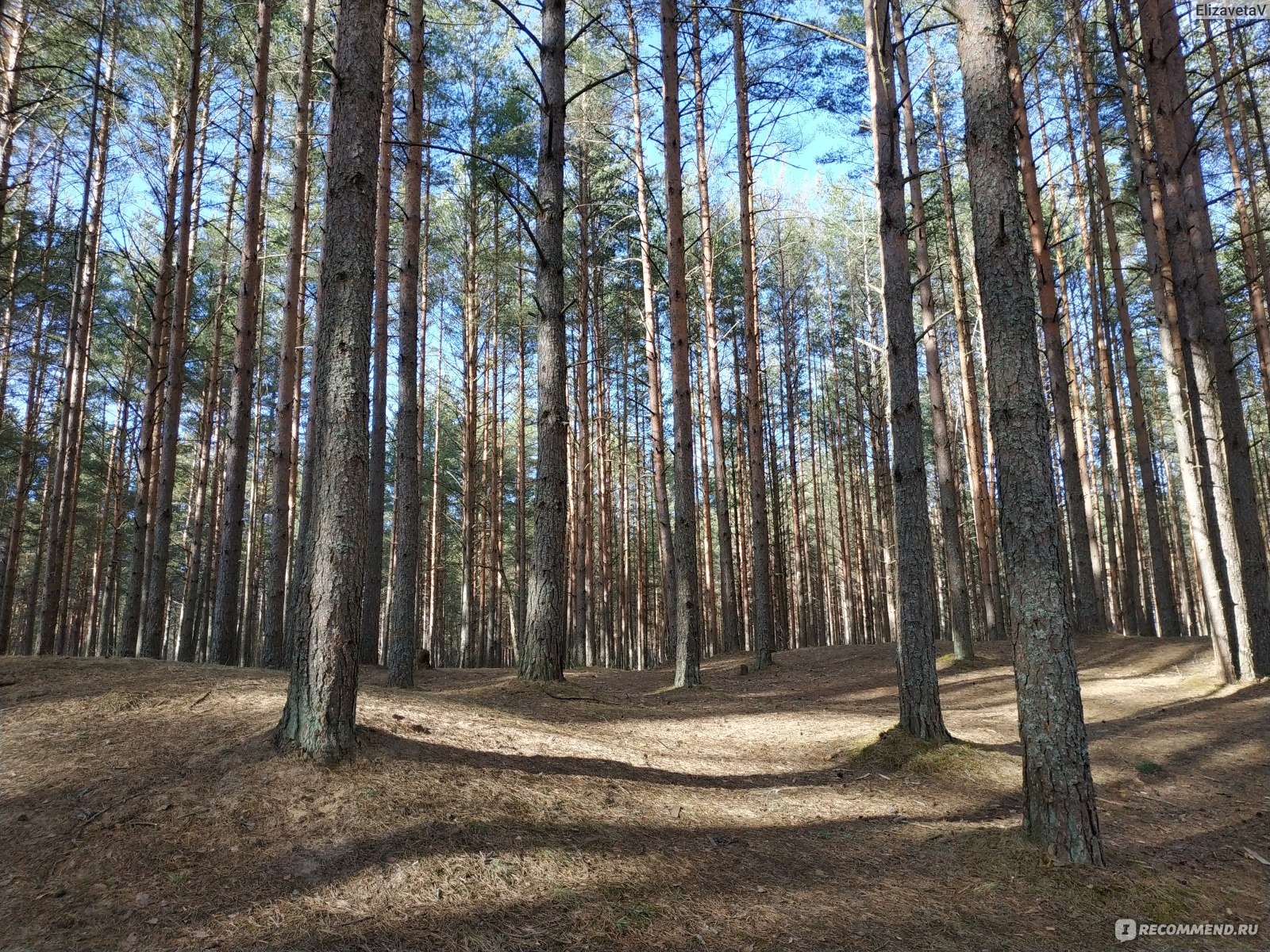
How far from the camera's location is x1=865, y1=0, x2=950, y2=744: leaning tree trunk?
5.77 meters

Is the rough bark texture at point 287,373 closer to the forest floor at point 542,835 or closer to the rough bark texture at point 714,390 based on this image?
the forest floor at point 542,835

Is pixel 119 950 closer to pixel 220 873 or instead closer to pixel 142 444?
pixel 220 873

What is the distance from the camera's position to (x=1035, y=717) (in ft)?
12.5

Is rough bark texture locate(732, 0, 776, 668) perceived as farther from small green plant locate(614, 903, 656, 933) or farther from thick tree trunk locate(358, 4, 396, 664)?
small green plant locate(614, 903, 656, 933)

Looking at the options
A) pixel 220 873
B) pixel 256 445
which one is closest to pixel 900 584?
pixel 220 873

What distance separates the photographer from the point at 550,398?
797cm

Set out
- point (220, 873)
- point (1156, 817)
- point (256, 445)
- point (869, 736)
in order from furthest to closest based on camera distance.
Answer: point (256, 445) → point (869, 736) → point (1156, 817) → point (220, 873)

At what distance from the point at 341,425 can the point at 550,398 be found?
12.8ft

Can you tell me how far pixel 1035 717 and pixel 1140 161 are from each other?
379 inches

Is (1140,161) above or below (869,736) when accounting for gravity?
above

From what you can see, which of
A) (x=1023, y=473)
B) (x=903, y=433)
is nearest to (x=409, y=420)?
(x=903, y=433)

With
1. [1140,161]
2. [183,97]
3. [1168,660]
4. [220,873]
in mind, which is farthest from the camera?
[183,97]

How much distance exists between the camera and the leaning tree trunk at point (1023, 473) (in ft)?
12.2

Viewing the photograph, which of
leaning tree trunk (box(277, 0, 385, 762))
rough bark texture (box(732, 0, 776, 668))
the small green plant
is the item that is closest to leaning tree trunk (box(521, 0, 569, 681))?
leaning tree trunk (box(277, 0, 385, 762))
